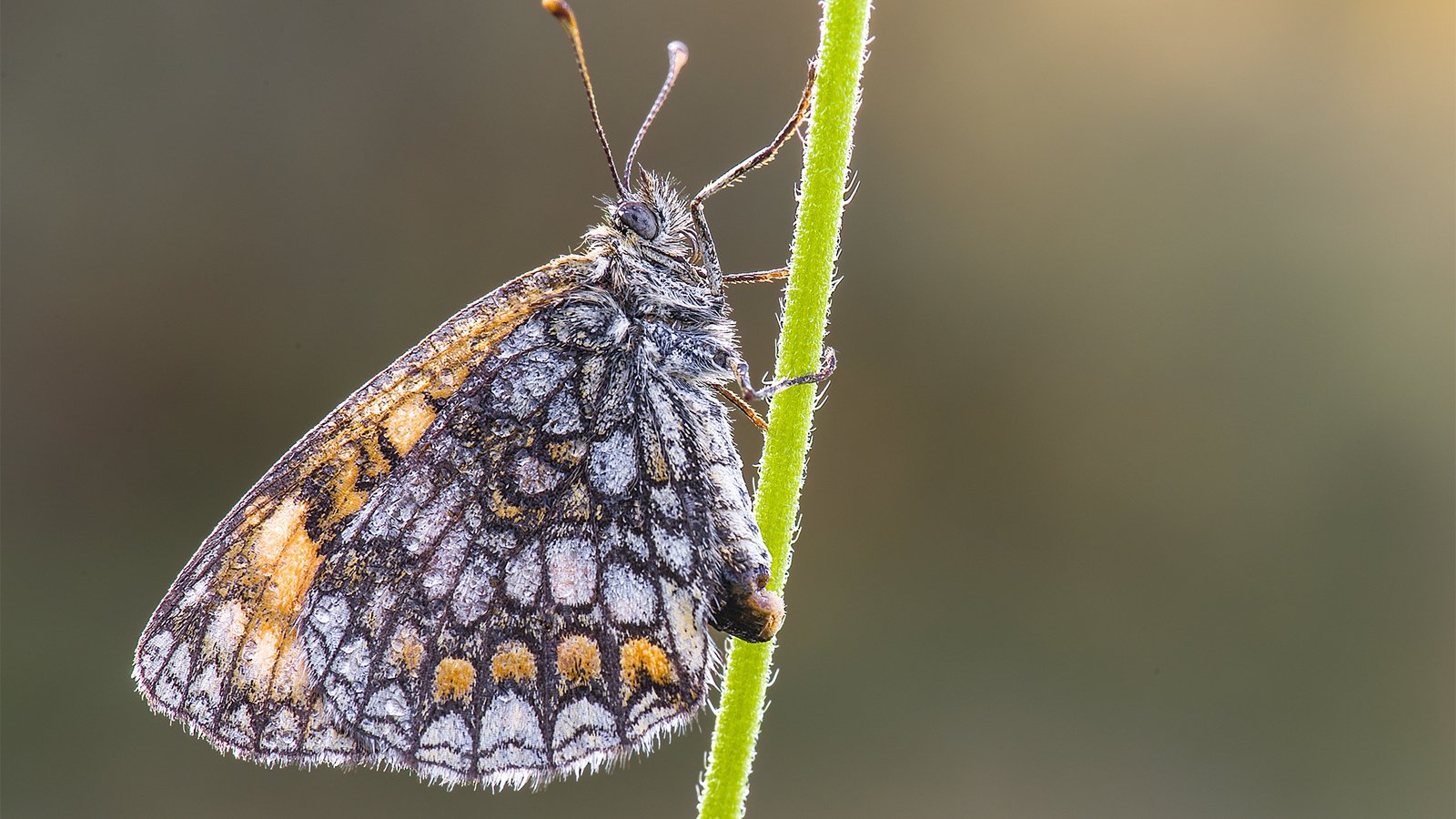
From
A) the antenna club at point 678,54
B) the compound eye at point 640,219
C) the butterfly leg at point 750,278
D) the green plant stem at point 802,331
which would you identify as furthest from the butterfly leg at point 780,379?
the antenna club at point 678,54

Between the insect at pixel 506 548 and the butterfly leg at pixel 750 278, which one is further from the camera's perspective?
the butterfly leg at pixel 750 278

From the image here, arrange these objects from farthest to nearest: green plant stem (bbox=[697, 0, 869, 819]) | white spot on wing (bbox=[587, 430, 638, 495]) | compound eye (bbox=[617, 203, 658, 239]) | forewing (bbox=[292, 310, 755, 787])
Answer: compound eye (bbox=[617, 203, 658, 239]) < white spot on wing (bbox=[587, 430, 638, 495]) < forewing (bbox=[292, 310, 755, 787]) < green plant stem (bbox=[697, 0, 869, 819])

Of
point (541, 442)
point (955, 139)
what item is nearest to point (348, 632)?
point (541, 442)

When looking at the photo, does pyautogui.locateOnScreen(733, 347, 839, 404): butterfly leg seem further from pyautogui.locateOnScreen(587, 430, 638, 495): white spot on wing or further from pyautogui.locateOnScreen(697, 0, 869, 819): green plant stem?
pyautogui.locateOnScreen(587, 430, 638, 495): white spot on wing

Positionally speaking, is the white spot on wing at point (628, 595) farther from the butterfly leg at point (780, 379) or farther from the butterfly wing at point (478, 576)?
the butterfly leg at point (780, 379)

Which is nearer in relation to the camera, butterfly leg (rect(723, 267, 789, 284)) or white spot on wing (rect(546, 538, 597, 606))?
white spot on wing (rect(546, 538, 597, 606))

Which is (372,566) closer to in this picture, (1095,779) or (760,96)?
(760,96)

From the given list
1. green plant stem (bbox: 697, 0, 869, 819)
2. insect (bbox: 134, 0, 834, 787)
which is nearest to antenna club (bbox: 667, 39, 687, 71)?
insect (bbox: 134, 0, 834, 787)

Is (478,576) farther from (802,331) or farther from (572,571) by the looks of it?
(802,331)
